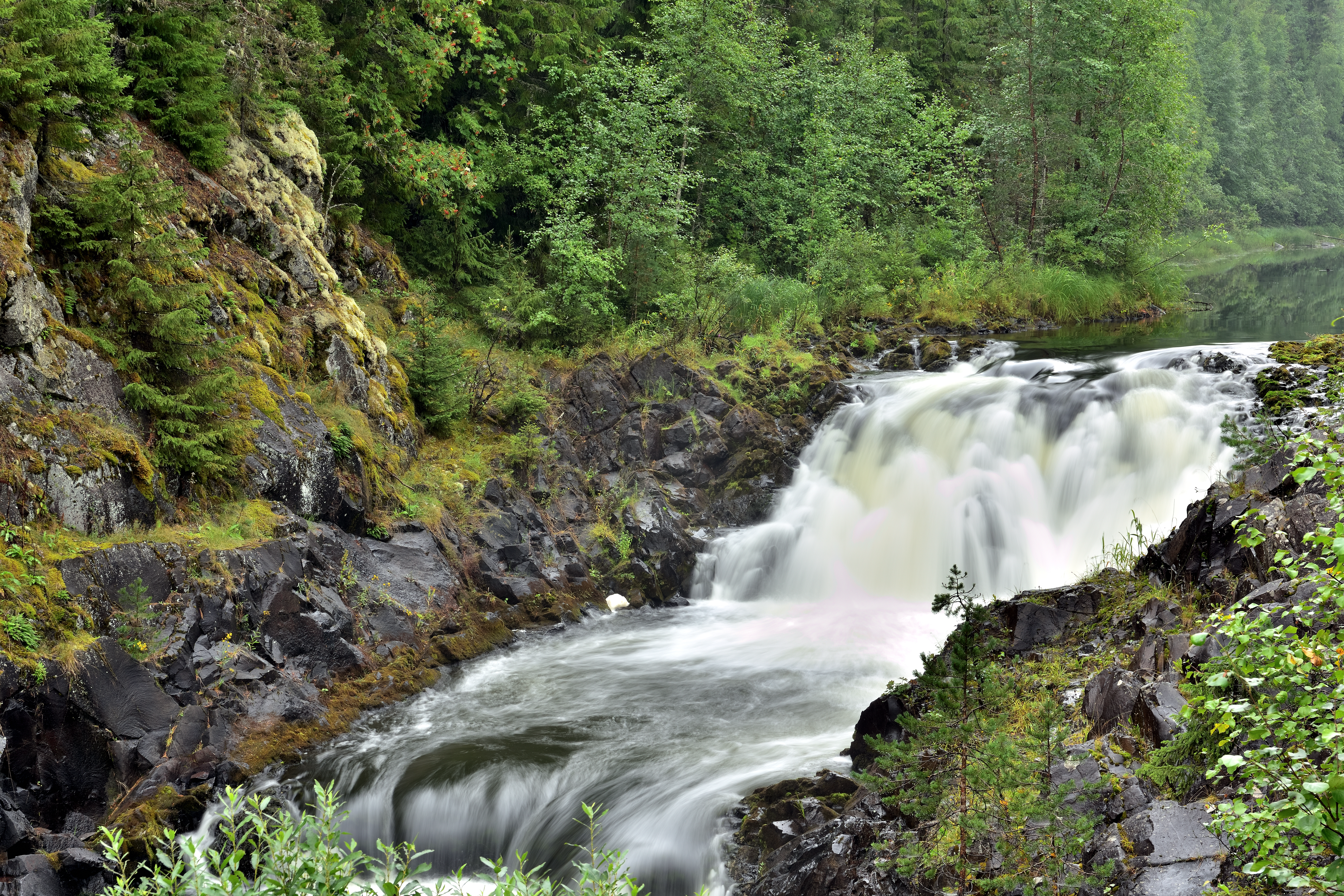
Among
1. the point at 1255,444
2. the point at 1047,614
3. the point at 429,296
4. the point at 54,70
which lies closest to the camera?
the point at 1255,444

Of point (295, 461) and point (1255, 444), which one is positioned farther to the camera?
point (295, 461)

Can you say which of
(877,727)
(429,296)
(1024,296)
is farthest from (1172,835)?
A: (1024,296)

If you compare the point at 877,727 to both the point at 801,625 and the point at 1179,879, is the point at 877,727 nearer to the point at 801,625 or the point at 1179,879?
the point at 1179,879

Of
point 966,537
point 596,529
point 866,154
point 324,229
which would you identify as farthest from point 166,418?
point 866,154

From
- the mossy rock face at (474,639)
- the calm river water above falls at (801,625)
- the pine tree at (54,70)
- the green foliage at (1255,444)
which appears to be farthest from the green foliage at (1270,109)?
the pine tree at (54,70)

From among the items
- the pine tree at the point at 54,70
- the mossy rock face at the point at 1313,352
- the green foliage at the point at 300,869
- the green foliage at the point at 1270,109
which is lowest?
the green foliage at the point at 300,869

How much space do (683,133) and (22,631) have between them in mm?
14738

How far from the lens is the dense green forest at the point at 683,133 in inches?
408

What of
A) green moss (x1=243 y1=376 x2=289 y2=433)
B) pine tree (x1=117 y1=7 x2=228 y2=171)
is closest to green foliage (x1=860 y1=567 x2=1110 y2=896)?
green moss (x1=243 y1=376 x2=289 y2=433)

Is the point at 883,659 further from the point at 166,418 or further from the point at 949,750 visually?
the point at 166,418

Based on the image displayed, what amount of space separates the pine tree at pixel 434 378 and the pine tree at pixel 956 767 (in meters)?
8.04

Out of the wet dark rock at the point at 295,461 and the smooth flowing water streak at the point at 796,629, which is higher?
the wet dark rock at the point at 295,461

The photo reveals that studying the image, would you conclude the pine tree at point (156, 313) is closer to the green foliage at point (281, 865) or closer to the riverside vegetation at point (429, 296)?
the riverside vegetation at point (429, 296)

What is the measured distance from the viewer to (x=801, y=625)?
11.3 metres
